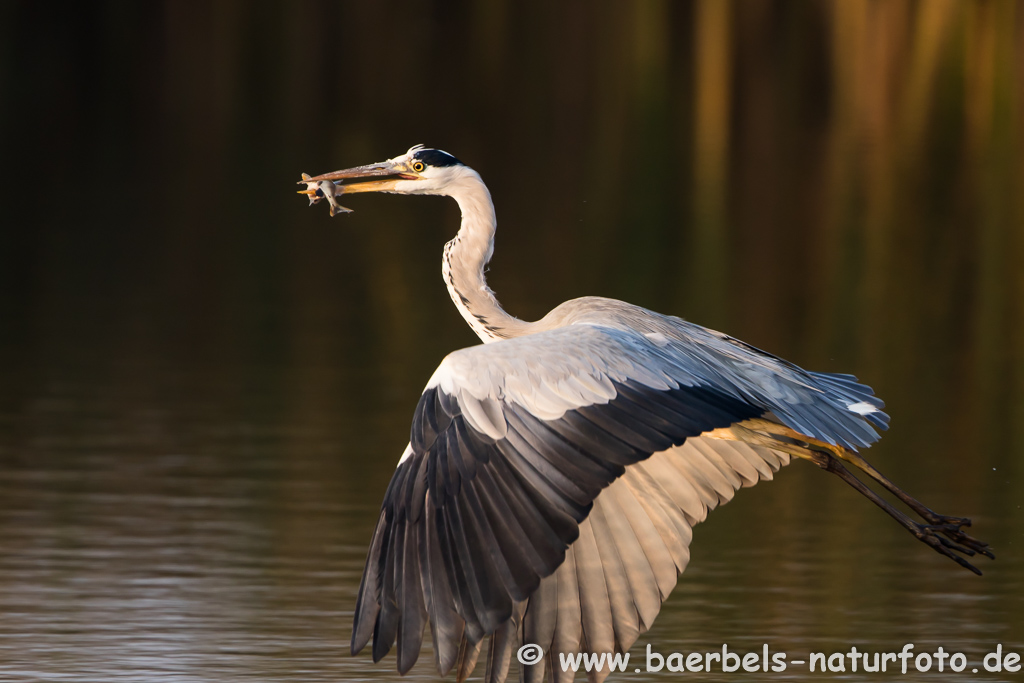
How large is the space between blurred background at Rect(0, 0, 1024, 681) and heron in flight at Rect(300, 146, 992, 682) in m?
0.98

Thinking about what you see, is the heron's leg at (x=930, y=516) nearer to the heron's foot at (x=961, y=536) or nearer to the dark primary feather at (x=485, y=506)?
the heron's foot at (x=961, y=536)

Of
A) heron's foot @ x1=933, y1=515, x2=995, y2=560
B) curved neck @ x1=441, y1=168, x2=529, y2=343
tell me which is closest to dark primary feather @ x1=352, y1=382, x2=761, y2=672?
curved neck @ x1=441, y1=168, x2=529, y2=343

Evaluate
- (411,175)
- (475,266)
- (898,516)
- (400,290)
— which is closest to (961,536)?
(898,516)

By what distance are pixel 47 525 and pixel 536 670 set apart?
3876mm

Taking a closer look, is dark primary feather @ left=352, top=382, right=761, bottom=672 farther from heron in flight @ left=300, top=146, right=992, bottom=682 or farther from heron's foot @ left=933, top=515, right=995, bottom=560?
heron's foot @ left=933, top=515, right=995, bottom=560

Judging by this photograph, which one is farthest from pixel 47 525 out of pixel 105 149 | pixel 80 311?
pixel 105 149

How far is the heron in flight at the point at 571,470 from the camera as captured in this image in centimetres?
558

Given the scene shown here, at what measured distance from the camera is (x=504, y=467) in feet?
18.9

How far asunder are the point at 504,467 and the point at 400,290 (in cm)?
1119

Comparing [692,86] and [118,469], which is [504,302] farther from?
[692,86]

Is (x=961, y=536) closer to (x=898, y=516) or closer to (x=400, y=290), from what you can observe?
(x=898, y=516)

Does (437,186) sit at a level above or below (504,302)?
above

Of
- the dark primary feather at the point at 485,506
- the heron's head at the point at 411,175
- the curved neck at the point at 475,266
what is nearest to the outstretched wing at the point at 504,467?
the dark primary feather at the point at 485,506

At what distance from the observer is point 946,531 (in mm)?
7598
